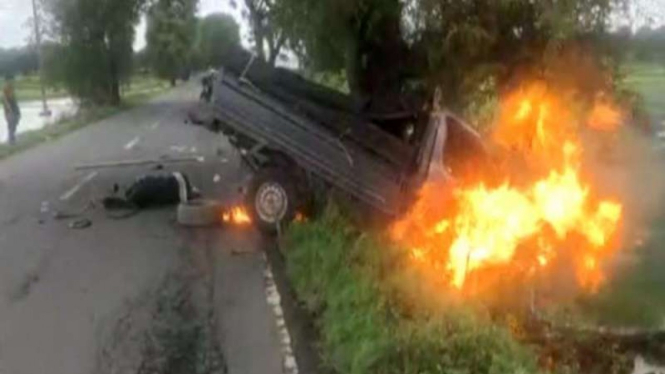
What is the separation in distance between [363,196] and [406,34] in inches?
155

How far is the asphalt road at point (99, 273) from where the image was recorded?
345 inches

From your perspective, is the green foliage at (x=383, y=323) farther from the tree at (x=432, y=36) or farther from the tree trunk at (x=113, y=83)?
the tree trunk at (x=113, y=83)

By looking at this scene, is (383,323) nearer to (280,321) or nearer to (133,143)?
(280,321)

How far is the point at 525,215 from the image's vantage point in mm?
11289

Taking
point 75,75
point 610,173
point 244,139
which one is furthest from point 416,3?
point 75,75

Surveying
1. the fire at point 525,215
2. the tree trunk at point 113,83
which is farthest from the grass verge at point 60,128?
the fire at point 525,215

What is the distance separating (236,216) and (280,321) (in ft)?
18.9

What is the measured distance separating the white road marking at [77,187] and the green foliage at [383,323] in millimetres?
7754

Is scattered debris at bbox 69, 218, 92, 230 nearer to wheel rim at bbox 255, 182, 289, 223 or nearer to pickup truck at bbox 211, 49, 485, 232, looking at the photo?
pickup truck at bbox 211, 49, 485, 232

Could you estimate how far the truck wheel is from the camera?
14.2m

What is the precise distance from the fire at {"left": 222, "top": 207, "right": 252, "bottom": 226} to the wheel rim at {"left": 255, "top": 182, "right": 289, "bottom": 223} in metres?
0.48

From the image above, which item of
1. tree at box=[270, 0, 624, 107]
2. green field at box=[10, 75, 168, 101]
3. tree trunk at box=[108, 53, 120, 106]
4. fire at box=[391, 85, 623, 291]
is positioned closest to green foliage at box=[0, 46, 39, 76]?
green field at box=[10, 75, 168, 101]

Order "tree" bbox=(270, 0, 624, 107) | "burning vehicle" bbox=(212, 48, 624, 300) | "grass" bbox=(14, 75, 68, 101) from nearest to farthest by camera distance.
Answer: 1. "burning vehicle" bbox=(212, 48, 624, 300)
2. "tree" bbox=(270, 0, 624, 107)
3. "grass" bbox=(14, 75, 68, 101)

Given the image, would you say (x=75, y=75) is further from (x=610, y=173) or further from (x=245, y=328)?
(x=245, y=328)
